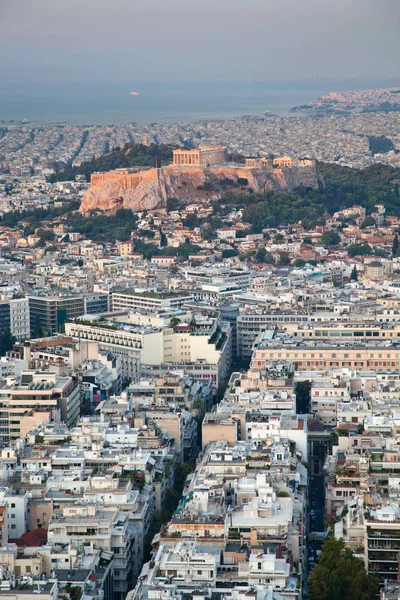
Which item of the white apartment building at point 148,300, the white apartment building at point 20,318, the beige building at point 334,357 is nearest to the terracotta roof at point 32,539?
the beige building at point 334,357

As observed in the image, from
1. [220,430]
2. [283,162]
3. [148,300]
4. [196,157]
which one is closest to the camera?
[220,430]

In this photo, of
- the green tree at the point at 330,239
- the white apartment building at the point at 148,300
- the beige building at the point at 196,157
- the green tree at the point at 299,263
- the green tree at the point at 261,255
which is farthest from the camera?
the beige building at the point at 196,157

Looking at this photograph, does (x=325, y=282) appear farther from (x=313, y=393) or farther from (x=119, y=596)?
(x=119, y=596)

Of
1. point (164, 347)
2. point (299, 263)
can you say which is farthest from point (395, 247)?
point (164, 347)

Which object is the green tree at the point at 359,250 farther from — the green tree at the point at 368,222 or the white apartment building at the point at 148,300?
the white apartment building at the point at 148,300

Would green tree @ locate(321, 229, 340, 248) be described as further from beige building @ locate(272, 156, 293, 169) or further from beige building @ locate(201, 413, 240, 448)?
beige building @ locate(201, 413, 240, 448)

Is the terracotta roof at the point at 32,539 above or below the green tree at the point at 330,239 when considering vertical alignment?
above

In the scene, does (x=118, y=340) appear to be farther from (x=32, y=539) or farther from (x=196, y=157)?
(x=196, y=157)
